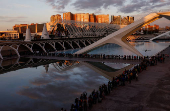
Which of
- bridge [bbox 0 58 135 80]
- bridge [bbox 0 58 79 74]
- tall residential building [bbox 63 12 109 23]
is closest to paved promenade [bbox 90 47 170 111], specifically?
bridge [bbox 0 58 135 80]

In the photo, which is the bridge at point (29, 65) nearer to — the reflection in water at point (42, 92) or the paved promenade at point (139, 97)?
the reflection in water at point (42, 92)

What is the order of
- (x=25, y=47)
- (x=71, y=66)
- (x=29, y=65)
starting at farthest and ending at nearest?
(x=25, y=47)
(x=29, y=65)
(x=71, y=66)

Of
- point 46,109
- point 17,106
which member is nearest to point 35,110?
point 46,109

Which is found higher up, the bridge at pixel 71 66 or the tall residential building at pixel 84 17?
the tall residential building at pixel 84 17

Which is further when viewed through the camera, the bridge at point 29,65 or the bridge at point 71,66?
the bridge at point 29,65

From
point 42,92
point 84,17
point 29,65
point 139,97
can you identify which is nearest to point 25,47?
point 29,65

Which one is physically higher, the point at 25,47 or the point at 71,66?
the point at 25,47

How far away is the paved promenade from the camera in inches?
367

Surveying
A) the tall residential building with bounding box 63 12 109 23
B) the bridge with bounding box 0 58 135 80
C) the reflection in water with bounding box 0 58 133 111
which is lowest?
the reflection in water with bounding box 0 58 133 111

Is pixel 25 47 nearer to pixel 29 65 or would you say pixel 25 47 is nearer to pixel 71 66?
pixel 29 65

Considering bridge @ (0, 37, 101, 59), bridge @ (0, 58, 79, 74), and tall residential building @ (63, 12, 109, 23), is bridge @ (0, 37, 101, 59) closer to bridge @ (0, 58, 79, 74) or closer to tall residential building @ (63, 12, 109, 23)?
bridge @ (0, 58, 79, 74)

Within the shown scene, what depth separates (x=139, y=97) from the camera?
10719mm

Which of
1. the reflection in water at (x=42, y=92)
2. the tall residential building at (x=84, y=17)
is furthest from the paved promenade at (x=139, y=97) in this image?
the tall residential building at (x=84, y=17)

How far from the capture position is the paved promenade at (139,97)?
9.31 m
